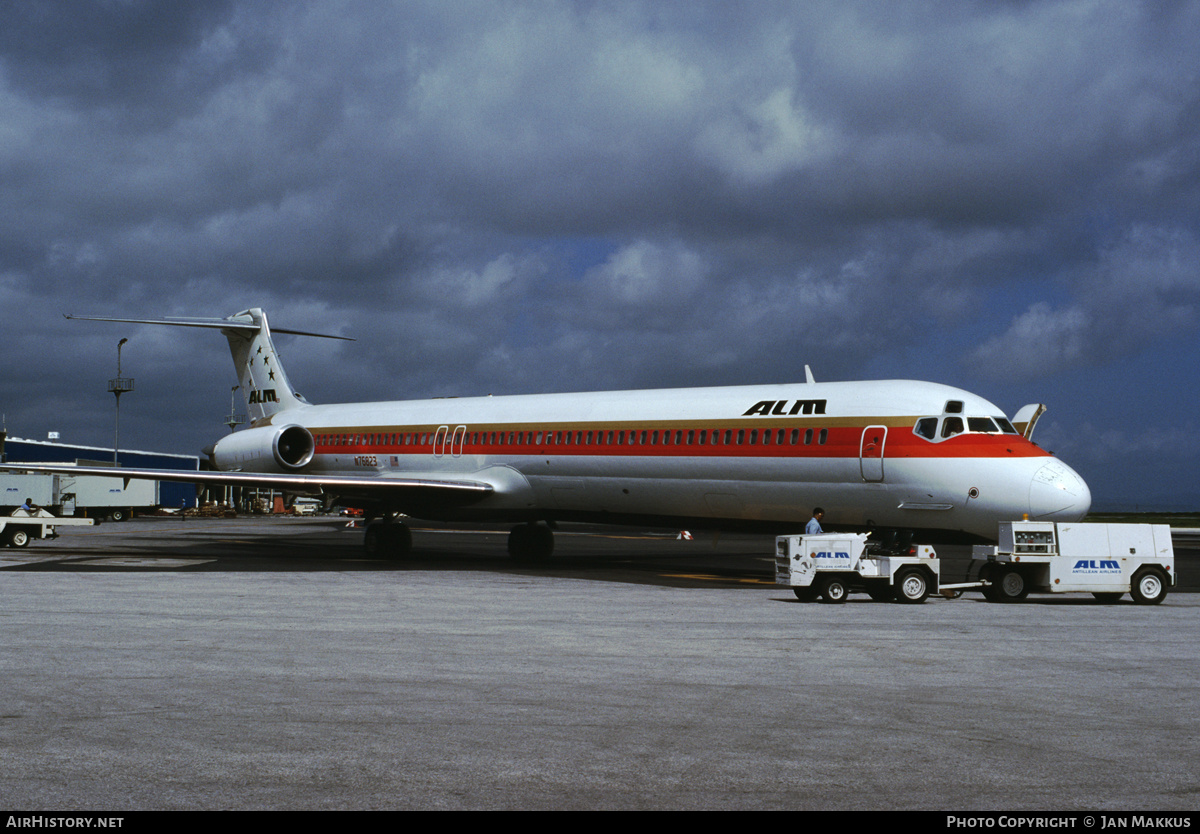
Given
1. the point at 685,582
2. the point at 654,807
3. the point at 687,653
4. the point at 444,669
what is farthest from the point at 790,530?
the point at 654,807

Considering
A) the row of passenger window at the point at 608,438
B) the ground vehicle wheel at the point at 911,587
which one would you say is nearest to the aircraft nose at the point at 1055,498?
the ground vehicle wheel at the point at 911,587

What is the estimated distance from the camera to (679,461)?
24.1m

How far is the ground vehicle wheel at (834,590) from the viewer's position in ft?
57.9

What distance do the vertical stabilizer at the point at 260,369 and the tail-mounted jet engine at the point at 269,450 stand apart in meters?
2.81

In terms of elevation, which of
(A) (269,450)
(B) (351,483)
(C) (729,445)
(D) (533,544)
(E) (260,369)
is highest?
(E) (260,369)

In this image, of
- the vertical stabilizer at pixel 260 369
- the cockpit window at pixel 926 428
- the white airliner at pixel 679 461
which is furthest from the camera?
the vertical stabilizer at pixel 260 369

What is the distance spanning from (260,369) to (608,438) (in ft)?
53.4

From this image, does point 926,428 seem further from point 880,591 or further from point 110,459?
point 110,459

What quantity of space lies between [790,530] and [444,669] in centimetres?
1346

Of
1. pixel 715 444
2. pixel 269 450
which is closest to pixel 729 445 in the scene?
pixel 715 444

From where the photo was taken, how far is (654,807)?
5852mm

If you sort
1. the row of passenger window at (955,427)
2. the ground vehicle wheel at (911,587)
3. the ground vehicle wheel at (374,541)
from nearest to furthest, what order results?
the ground vehicle wheel at (911,587) → the row of passenger window at (955,427) → the ground vehicle wheel at (374,541)

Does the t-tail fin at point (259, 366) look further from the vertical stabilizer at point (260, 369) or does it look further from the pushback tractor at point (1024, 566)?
the pushback tractor at point (1024, 566)

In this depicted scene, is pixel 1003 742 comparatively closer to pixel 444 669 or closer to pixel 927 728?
pixel 927 728
